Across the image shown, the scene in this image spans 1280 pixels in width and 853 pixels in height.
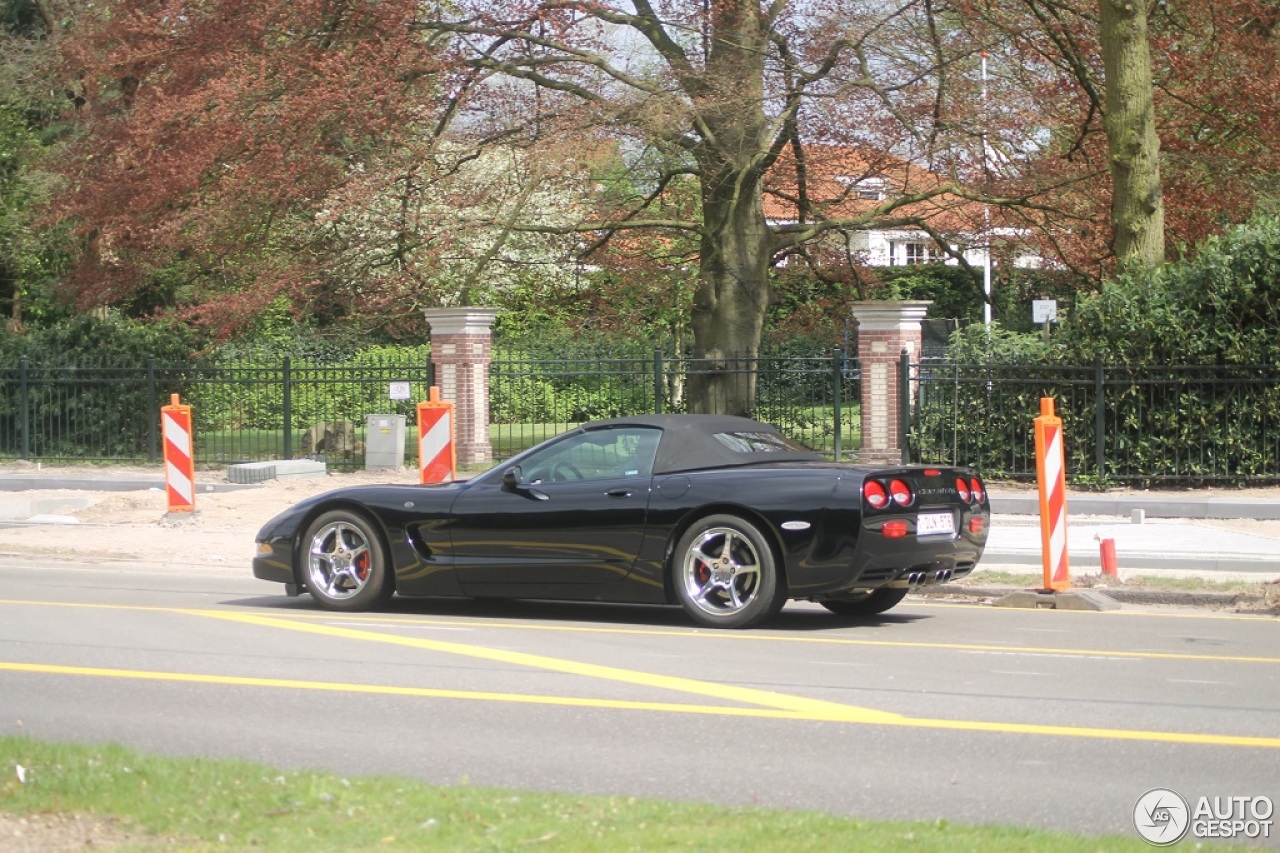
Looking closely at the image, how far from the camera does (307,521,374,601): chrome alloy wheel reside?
36.1ft

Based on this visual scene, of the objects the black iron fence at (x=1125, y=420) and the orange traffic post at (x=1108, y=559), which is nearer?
the orange traffic post at (x=1108, y=559)

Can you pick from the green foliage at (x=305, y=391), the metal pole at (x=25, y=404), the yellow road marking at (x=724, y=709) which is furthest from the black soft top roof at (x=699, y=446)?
the metal pole at (x=25, y=404)

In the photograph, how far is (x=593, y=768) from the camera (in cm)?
631

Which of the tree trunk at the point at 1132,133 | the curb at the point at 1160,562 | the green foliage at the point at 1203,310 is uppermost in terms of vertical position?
the tree trunk at the point at 1132,133

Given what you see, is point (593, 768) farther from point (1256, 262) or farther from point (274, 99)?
point (274, 99)

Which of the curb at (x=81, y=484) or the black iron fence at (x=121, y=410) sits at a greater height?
the black iron fence at (x=121, y=410)

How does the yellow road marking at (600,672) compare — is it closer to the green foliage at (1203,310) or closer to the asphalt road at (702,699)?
the asphalt road at (702,699)

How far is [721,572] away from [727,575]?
44 millimetres

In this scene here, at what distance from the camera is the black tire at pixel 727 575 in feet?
32.2

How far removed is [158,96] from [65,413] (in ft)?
19.7

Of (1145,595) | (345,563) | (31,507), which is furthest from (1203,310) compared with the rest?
(31,507)

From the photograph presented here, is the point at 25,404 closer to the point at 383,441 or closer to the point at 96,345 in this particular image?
the point at 96,345

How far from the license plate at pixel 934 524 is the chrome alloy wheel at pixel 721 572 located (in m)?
1.04

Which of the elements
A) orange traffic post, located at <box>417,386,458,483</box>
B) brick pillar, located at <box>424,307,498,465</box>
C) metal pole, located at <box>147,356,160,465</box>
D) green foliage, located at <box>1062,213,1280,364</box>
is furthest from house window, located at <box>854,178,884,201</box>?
orange traffic post, located at <box>417,386,458,483</box>
